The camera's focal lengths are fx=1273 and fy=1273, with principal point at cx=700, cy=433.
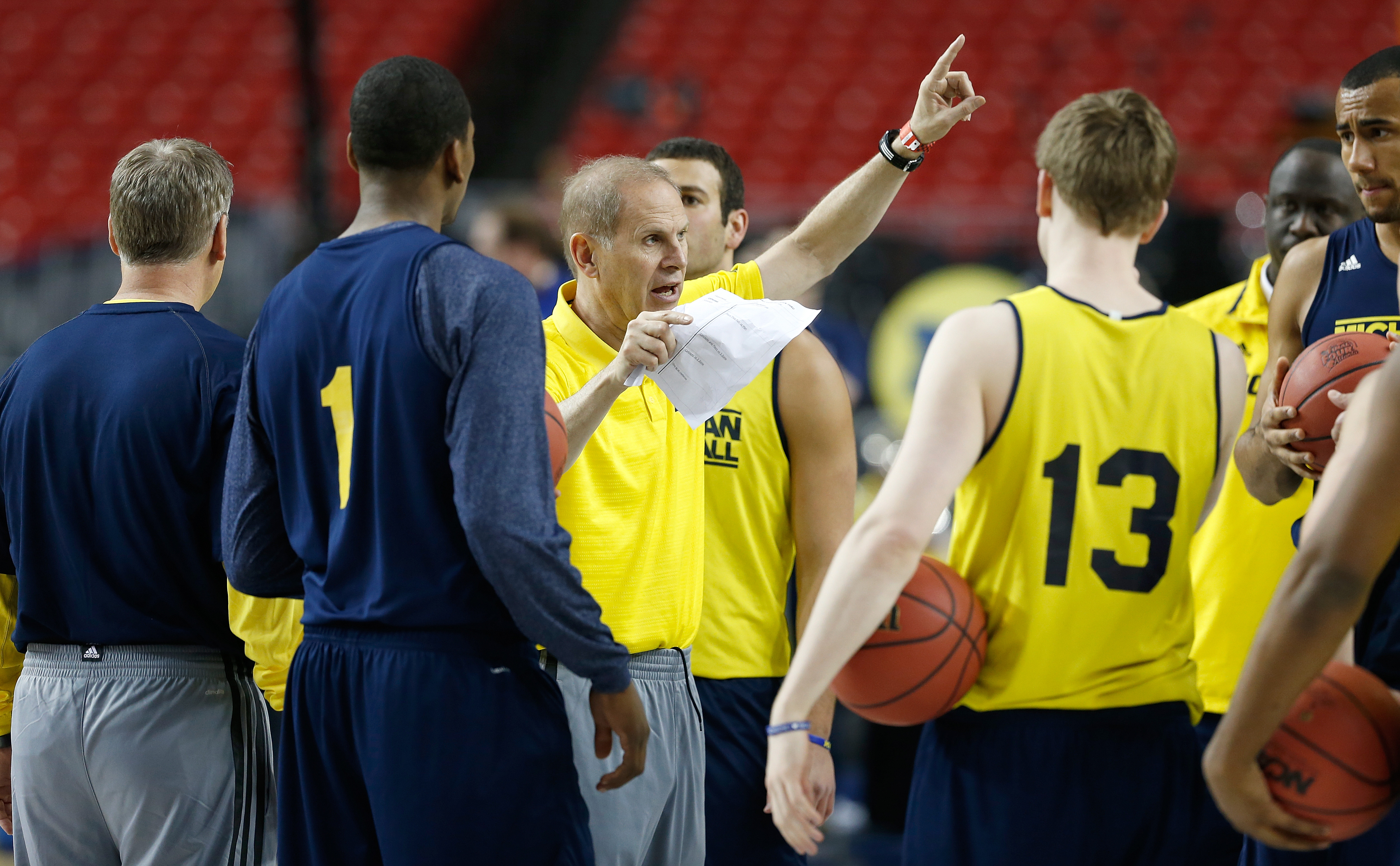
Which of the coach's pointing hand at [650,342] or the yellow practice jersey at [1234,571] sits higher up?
the coach's pointing hand at [650,342]

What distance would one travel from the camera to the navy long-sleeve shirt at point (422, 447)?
2.39m

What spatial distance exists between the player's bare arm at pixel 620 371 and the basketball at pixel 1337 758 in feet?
4.68

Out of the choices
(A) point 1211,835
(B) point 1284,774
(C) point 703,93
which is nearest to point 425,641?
(B) point 1284,774

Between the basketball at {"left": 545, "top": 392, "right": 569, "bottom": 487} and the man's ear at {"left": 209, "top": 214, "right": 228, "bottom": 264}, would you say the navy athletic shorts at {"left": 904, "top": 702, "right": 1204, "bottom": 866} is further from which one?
the man's ear at {"left": 209, "top": 214, "right": 228, "bottom": 264}

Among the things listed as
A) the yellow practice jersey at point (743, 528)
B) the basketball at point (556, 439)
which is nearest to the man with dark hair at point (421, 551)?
the basketball at point (556, 439)

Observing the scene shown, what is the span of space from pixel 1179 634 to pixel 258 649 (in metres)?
2.13

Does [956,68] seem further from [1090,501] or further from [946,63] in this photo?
[1090,501]

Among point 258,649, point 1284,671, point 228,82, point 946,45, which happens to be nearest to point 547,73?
point 228,82

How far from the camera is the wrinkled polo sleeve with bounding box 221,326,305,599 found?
9.02 feet

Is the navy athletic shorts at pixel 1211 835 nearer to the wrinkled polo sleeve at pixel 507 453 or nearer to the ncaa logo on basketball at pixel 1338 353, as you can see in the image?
the ncaa logo on basketball at pixel 1338 353

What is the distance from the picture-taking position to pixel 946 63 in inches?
131

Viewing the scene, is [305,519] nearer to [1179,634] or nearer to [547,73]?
[1179,634]

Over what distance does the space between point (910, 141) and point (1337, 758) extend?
1.94 m

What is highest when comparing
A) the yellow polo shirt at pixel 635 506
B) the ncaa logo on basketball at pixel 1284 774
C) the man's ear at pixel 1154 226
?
the man's ear at pixel 1154 226
